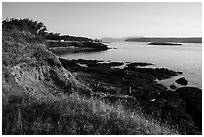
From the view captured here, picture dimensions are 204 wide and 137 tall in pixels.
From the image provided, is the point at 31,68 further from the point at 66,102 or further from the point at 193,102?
the point at 193,102

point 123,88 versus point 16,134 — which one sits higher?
point 16,134

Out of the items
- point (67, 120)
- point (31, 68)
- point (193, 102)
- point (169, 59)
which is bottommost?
point (169, 59)

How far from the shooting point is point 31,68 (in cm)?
1402

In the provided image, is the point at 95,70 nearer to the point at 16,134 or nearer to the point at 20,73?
the point at 20,73

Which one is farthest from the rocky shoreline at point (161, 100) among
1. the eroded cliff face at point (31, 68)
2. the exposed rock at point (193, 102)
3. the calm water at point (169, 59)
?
the calm water at point (169, 59)

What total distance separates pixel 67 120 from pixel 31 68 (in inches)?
340

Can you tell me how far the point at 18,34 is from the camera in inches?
607

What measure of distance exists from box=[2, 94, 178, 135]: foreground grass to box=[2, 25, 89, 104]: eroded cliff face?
3.62 metres

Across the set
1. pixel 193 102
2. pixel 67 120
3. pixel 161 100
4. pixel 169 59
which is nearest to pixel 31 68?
pixel 67 120

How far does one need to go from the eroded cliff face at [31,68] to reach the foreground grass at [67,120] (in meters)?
3.62

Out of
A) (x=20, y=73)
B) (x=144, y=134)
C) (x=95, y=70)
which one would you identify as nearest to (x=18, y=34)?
(x=20, y=73)

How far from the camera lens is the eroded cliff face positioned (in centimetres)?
1174

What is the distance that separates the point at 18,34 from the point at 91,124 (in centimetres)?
1126

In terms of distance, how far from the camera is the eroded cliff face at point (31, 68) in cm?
1174
